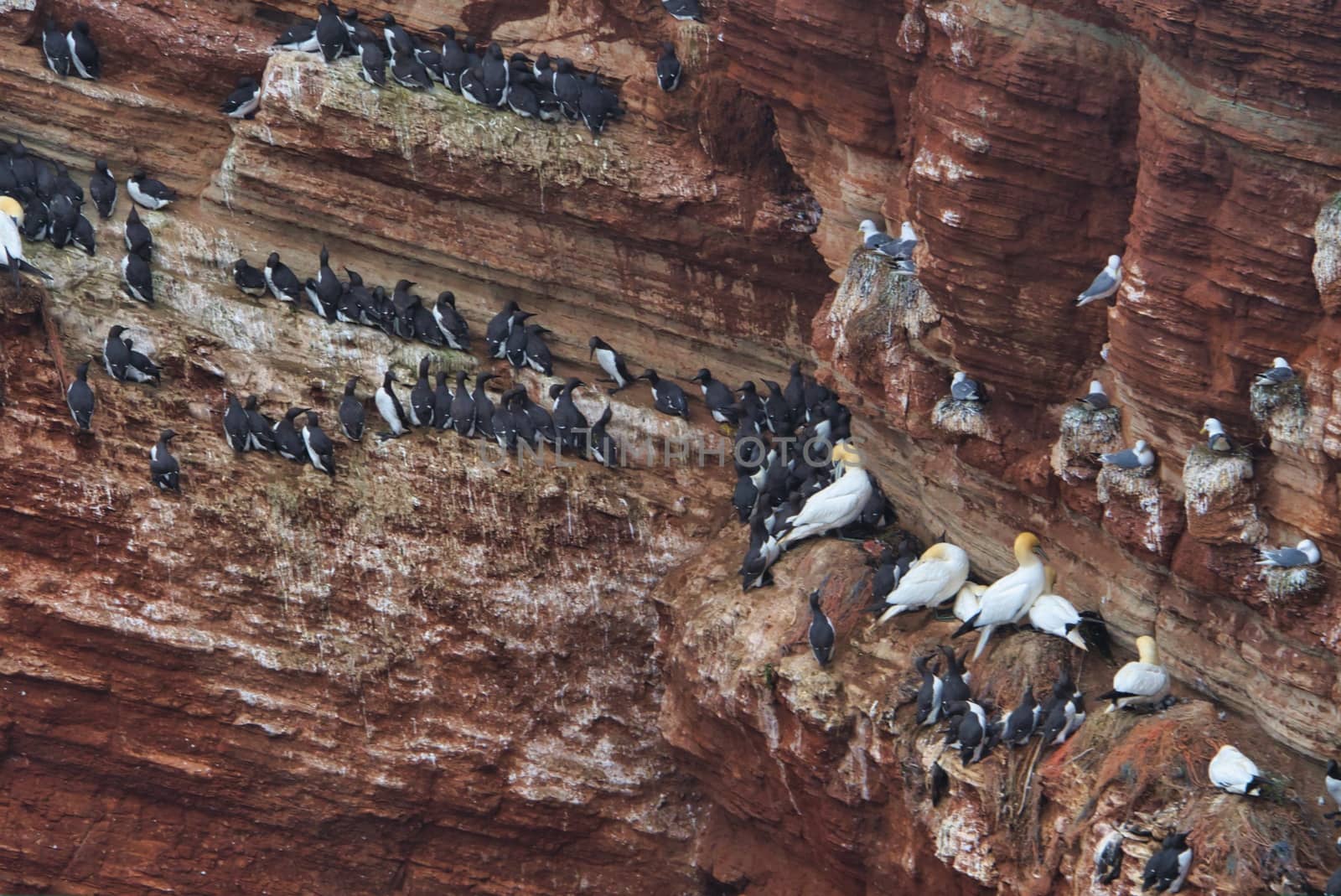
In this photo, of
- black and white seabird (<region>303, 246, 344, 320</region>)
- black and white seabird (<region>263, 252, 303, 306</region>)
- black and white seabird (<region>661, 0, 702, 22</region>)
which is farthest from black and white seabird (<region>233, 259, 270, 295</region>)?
black and white seabird (<region>661, 0, 702, 22</region>)

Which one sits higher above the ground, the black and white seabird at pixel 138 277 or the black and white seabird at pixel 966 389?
the black and white seabird at pixel 966 389

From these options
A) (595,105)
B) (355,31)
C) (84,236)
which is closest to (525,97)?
(595,105)

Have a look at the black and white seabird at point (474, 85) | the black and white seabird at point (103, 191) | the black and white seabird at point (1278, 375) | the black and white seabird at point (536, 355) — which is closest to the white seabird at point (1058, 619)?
the black and white seabird at point (1278, 375)

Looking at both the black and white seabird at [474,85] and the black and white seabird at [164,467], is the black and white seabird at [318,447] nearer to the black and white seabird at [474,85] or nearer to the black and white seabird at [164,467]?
the black and white seabird at [164,467]

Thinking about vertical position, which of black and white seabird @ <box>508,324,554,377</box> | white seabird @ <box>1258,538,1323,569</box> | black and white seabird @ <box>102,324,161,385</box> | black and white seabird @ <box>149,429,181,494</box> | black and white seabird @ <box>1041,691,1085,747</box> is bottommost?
black and white seabird @ <box>149,429,181,494</box>

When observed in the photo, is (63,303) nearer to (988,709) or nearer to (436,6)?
(436,6)

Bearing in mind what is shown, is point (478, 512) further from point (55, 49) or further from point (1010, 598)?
point (55, 49)

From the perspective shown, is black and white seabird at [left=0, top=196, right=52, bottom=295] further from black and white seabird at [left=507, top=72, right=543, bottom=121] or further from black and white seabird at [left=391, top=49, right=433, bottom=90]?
black and white seabird at [left=507, top=72, right=543, bottom=121]
